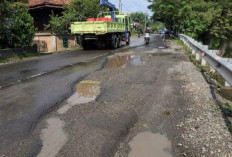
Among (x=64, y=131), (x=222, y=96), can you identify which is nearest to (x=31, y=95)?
(x=64, y=131)

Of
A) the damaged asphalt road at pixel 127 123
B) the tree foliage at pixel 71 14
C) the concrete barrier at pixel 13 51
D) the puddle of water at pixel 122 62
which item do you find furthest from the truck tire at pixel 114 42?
the damaged asphalt road at pixel 127 123

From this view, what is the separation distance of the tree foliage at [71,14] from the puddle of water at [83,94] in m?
16.8

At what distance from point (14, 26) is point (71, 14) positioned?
Answer: 8.34m

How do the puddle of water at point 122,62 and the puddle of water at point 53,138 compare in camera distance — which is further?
the puddle of water at point 122,62

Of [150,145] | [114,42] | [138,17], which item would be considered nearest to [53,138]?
[150,145]

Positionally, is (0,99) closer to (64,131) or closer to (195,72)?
(64,131)

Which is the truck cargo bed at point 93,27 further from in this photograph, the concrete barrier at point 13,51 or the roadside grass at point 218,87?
the roadside grass at point 218,87

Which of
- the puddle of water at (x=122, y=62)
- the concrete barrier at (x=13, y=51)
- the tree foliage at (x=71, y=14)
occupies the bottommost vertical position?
the puddle of water at (x=122, y=62)

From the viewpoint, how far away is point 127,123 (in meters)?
4.27

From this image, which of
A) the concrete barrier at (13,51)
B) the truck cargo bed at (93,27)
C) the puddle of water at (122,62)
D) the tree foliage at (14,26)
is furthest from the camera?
the truck cargo bed at (93,27)

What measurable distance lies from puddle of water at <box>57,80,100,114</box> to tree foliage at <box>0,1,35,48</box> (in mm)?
9658

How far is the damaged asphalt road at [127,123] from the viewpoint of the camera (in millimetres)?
3410

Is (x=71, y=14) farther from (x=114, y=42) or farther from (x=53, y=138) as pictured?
(x=53, y=138)

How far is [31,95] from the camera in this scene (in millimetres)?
6246
